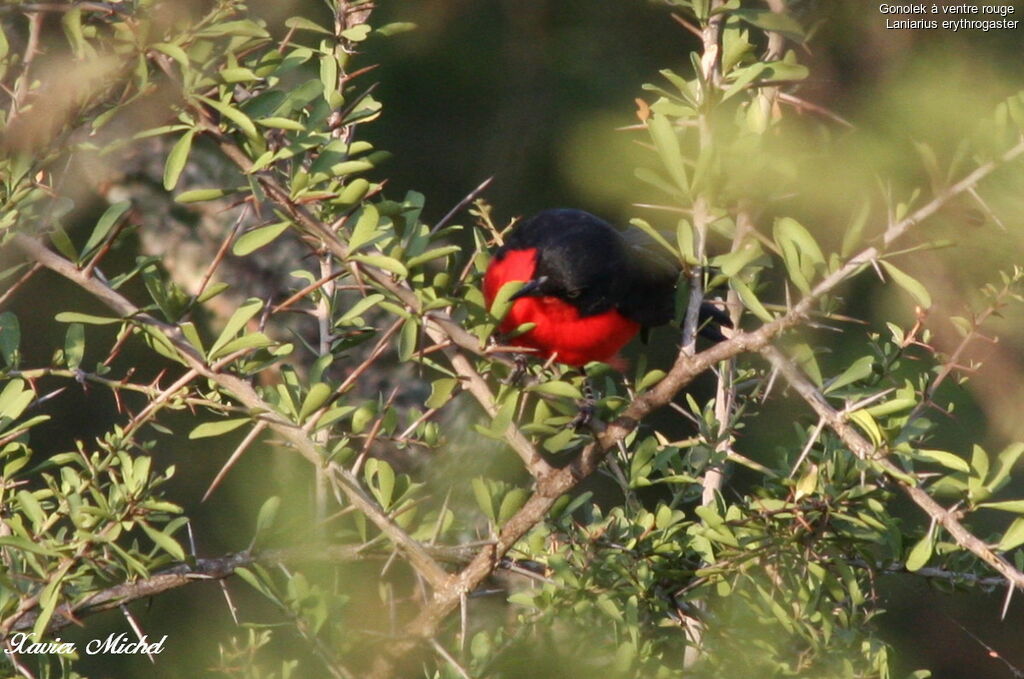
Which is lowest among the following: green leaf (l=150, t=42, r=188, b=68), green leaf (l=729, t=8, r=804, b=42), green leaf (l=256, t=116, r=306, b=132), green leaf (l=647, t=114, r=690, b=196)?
green leaf (l=647, t=114, r=690, b=196)

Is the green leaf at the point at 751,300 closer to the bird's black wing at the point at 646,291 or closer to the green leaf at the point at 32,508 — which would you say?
the green leaf at the point at 32,508

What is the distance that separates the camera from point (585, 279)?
3051 mm

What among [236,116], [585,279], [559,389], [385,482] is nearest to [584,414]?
[559,389]

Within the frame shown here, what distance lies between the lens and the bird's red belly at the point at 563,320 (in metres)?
2.85

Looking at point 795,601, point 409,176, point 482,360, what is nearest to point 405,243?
point 482,360

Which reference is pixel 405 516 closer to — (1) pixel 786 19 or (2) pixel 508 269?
(1) pixel 786 19

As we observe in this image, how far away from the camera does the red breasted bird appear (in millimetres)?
2971

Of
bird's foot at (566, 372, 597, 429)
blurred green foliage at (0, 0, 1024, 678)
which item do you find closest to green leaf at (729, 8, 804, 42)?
blurred green foliage at (0, 0, 1024, 678)

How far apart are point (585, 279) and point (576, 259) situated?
57mm

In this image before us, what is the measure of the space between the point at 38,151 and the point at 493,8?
345 centimetres

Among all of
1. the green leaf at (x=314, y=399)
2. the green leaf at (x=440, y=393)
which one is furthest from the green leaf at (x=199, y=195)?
the green leaf at (x=440, y=393)

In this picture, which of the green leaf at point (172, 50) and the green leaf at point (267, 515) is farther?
the green leaf at point (267, 515)

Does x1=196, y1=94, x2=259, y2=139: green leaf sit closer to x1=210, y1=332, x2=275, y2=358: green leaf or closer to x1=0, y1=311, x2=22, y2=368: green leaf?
x1=210, y1=332, x2=275, y2=358: green leaf

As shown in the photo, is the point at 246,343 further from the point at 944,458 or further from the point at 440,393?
the point at 944,458
